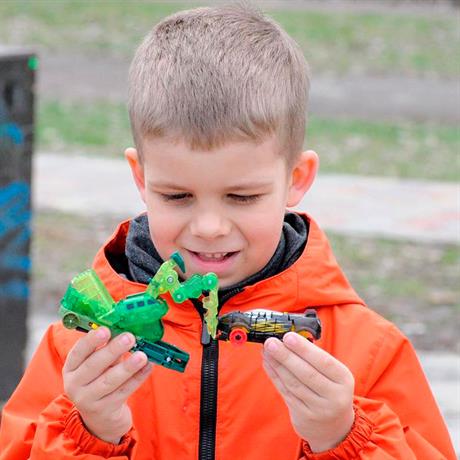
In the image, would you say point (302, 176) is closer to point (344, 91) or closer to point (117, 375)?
point (117, 375)

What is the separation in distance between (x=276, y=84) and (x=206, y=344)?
54 cm

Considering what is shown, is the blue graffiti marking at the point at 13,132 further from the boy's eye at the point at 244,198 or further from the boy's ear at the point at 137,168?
the boy's eye at the point at 244,198

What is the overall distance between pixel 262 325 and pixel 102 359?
0.95ft

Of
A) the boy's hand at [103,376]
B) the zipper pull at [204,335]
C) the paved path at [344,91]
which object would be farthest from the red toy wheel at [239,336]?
the paved path at [344,91]

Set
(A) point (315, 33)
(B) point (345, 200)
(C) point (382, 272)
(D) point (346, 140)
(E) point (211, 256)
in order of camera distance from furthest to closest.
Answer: (A) point (315, 33) → (D) point (346, 140) → (B) point (345, 200) → (C) point (382, 272) → (E) point (211, 256)

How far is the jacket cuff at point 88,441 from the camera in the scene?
94.8 inches

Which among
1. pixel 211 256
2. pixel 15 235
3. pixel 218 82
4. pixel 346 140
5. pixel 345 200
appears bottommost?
pixel 346 140

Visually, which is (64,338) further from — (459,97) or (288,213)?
(459,97)

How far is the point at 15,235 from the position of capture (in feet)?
18.1

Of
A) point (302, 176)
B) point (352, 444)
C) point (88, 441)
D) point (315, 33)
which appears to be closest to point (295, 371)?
point (352, 444)

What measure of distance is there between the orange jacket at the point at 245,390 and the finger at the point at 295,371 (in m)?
0.22

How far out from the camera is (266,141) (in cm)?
245

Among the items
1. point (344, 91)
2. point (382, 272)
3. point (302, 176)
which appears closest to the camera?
point (302, 176)

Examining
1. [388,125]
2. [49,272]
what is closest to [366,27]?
[388,125]
